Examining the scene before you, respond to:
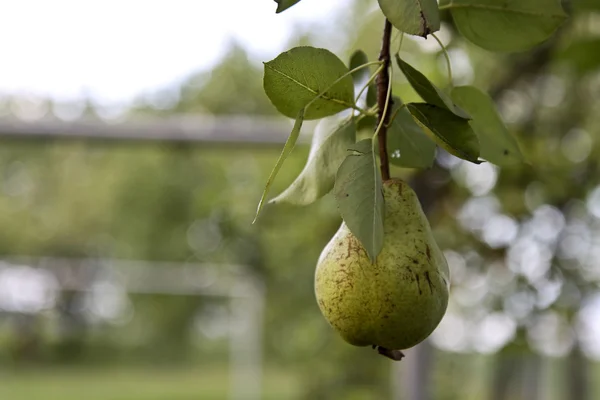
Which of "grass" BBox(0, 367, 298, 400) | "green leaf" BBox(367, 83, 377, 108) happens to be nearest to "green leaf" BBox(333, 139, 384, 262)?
"green leaf" BBox(367, 83, 377, 108)

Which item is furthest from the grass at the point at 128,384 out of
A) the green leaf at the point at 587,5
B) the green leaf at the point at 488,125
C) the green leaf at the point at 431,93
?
the green leaf at the point at 431,93

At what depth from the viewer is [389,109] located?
403 mm

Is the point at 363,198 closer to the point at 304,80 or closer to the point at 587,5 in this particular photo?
the point at 304,80

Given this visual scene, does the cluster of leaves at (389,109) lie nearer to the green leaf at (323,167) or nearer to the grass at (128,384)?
the green leaf at (323,167)

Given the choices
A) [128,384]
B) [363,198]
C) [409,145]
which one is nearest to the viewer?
[363,198]

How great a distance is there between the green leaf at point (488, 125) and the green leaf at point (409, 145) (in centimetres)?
4

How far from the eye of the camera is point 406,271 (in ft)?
1.18

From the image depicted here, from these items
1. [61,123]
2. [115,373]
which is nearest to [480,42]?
[61,123]

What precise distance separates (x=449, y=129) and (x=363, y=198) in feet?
→ 0.22

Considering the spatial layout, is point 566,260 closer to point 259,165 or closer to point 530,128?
point 530,128

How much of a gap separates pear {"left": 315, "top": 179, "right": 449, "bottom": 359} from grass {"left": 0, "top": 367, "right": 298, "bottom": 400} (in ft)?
28.5

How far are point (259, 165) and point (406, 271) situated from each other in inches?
83.5

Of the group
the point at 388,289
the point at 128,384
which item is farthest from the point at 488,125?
the point at 128,384

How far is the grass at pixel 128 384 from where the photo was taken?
9156mm
